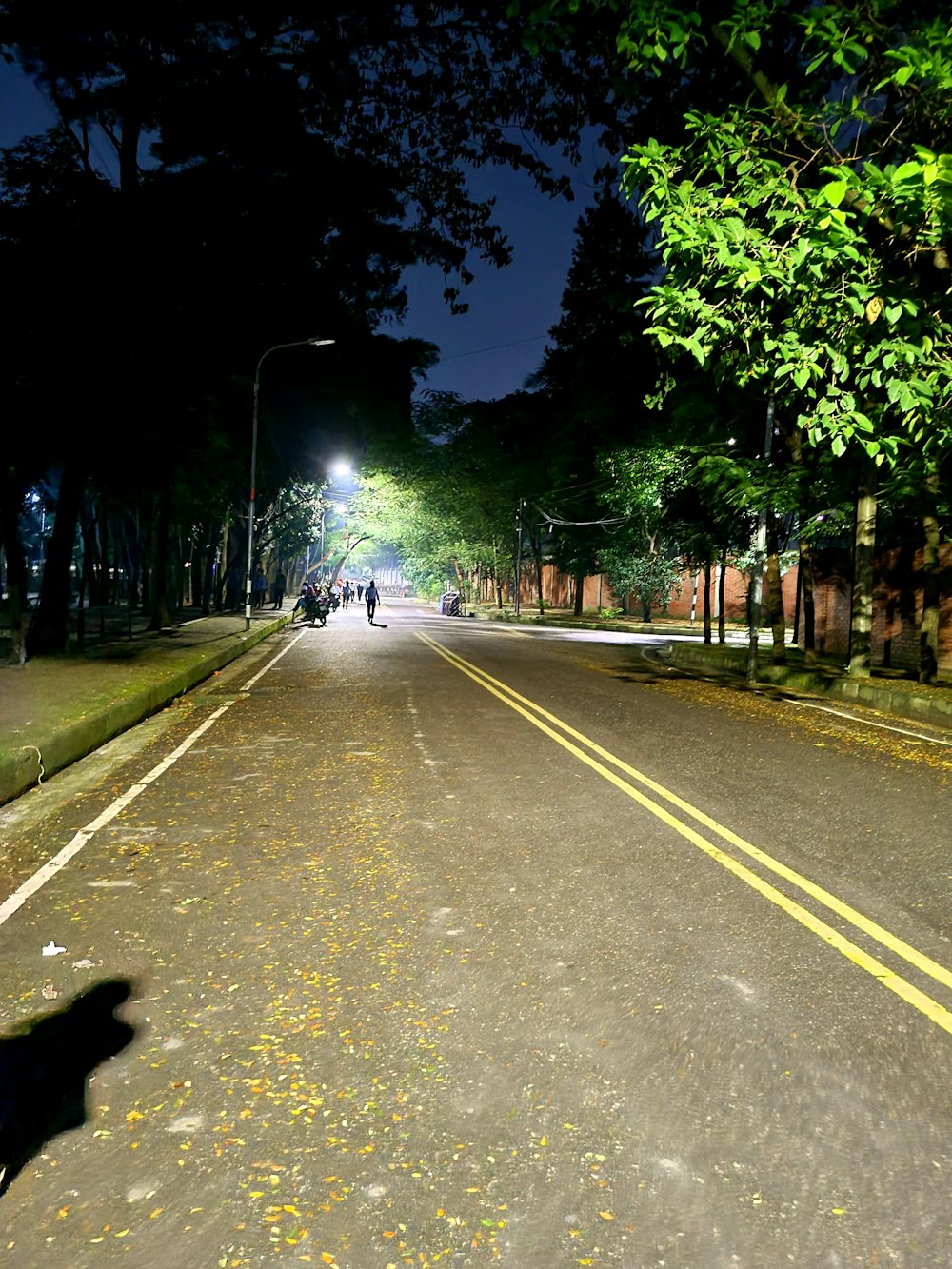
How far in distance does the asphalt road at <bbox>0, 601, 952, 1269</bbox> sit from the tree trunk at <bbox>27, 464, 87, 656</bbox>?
1119 centimetres

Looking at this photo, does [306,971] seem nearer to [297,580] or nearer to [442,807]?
[442,807]

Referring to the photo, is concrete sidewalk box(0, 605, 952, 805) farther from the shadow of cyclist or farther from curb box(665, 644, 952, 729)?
the shadow of cyclist

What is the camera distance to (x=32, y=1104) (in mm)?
3457

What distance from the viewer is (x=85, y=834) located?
715cm

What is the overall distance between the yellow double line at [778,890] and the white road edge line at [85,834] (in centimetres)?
394

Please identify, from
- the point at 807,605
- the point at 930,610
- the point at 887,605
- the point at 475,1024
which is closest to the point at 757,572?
the point at 930,610

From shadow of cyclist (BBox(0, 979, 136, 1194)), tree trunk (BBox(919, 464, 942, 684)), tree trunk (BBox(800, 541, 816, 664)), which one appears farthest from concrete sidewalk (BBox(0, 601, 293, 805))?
tree trunk (BBox(800, 541, 816, 664))

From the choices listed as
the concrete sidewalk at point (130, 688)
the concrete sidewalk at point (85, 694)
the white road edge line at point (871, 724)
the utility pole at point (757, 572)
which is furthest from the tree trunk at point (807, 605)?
the concrete sidewalk at point (85, 694)

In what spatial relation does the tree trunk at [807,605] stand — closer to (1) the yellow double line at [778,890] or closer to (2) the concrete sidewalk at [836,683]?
(2) the concrete sidewalk at [836,683]

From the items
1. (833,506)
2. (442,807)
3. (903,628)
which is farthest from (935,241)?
(903,628)

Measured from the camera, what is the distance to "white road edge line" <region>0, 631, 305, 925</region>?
5.62 m

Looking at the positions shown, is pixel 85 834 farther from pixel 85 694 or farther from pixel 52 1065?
pixel 85 694

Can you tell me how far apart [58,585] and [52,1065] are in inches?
673

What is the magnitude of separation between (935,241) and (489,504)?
5287 cm
